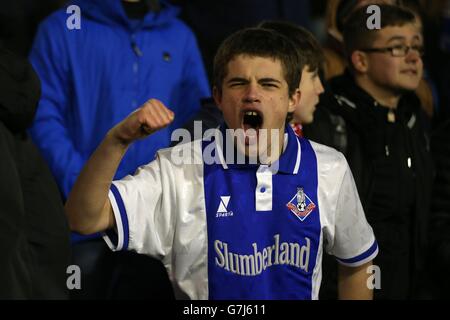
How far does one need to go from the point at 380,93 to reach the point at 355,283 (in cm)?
83

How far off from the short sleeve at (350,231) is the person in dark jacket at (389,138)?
292 millimetres

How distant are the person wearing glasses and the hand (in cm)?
101

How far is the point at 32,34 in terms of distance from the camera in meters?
3.96

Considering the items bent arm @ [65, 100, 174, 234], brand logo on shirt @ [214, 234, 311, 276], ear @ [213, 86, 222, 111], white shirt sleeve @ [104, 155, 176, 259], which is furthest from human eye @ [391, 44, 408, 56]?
bent arm @ [65, 100, 174, 234]

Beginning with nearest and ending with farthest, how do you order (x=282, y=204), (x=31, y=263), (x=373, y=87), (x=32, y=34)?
(x=31, y=263) < (x=282, y=204) < (x=373, y=87) < (x=32, y=34)

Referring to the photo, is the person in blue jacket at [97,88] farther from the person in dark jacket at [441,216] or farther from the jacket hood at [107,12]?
the person in dark jacket at [441,216]

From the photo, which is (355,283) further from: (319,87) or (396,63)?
(396,63)

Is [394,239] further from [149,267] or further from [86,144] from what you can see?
[86,144]

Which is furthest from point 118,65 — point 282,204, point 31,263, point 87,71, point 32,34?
point 31,263

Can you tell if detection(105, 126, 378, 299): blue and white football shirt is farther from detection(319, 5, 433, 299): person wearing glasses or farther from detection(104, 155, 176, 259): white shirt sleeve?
detection(319, 5, 433, 299): person wearing glasses

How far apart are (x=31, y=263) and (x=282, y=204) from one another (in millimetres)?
820

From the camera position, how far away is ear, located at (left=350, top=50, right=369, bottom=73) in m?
3.63

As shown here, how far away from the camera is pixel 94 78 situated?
3.48 m
